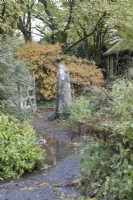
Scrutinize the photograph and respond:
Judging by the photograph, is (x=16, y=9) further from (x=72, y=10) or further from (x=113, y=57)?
(x=113, y=57)

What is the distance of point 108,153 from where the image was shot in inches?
136

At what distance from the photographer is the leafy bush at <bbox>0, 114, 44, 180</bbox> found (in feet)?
18.2

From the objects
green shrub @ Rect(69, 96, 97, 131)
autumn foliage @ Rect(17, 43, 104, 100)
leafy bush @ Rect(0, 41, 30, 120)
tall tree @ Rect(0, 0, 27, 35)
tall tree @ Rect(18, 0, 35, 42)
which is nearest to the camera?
leafy bush @ Rect(0, 41, 30, 120)

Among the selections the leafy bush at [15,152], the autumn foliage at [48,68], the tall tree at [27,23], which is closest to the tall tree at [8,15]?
the autumn foliage at [48,68]

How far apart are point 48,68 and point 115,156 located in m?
11.4

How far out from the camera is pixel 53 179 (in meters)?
5.34

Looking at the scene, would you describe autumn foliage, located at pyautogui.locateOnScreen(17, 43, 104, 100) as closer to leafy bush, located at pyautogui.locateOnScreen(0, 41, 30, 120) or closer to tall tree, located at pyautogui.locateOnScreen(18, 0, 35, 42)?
tall tree, located at pyautogui.locateOnScreen(18, 0, 35, 42)

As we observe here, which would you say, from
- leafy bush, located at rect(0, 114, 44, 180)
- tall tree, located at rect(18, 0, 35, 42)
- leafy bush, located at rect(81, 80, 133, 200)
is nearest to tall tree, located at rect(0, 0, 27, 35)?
tall tree, located at rect(18, 0, 35, 42)

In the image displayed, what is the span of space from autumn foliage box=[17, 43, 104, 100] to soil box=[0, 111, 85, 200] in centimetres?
594

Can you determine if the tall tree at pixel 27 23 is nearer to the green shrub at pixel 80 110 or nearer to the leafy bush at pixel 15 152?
the green shrub at pixel 80 110

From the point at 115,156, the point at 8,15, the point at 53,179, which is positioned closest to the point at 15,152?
the point at 53,179

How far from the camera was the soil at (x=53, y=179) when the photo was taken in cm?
445

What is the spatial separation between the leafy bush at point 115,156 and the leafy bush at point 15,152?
208cm

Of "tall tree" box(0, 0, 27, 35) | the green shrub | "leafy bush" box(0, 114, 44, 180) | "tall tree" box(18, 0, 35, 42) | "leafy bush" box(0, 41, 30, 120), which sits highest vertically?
"tall tree" box(18, 0, 35, 42)
